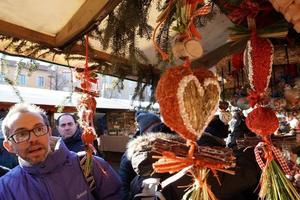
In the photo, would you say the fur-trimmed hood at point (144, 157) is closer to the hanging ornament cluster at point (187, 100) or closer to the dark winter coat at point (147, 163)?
the dark winter coat at point (147, 163)

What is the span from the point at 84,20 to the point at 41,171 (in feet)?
2.41

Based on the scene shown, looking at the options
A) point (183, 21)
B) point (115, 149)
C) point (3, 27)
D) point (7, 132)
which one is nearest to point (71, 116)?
point (7, 132)

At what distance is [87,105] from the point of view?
123cm

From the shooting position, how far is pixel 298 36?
1122 millimetres

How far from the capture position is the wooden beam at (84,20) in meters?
0.96

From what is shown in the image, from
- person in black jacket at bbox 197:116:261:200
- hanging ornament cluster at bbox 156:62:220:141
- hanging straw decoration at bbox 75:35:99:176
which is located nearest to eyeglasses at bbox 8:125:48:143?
hanging straw decoration at bbox 75:35:99:176

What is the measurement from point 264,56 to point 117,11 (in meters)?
0.54

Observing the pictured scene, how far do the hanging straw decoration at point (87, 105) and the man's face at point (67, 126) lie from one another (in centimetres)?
141

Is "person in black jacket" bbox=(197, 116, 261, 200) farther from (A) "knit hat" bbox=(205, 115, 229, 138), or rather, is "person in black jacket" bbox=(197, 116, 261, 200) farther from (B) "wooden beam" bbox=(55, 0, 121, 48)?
(A) "knit hat" bbox=(205, 115, 229, 138)

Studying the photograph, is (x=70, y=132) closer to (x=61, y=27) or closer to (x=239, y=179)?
(x=61, y=27)

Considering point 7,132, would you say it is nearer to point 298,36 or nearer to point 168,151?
point 168,151

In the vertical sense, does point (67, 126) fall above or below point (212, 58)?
below

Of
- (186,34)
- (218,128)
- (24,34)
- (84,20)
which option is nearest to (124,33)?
(84,20)

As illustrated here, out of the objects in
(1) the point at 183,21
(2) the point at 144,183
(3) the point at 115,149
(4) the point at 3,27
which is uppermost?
(4) the point at 3,27
